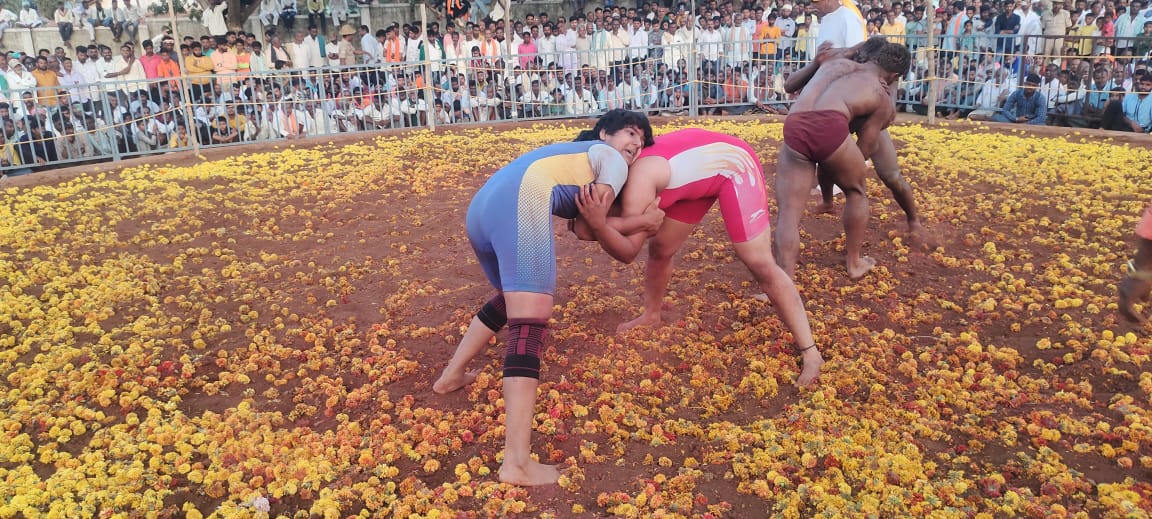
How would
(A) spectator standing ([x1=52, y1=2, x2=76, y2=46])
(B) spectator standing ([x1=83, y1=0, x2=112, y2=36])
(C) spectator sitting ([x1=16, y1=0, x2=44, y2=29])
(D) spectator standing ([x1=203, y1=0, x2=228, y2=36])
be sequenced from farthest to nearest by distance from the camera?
(B) spectator standing ([x1=83, y1=0, x2=112, y2=36]) → (C) spectator sitting ([x1=16, y1=0, x2=44, y2=29]) → (A) spectator standing ([x1=52, y1=2, x2=76, y2=46]) → (D) spectator standing ([x1=203, y1=0, x2=228, y2=36])

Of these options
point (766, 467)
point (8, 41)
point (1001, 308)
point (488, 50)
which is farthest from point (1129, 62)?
point (8, 41)

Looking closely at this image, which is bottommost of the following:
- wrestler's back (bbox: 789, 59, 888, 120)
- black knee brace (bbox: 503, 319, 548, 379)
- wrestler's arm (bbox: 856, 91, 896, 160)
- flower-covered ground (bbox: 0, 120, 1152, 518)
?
flower-covered ground (bbox: 0, 120, 1152, 518)

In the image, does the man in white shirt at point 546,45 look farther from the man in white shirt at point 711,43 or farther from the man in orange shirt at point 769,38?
the man in orange shirt at point 769,38

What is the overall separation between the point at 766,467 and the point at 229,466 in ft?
7.74

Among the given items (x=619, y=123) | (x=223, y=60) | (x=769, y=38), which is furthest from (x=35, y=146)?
(x=769, y=38)

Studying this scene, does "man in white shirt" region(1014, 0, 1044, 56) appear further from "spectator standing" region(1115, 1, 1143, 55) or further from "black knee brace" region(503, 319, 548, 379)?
"black knee brace" region(503, 319, 548, 379)

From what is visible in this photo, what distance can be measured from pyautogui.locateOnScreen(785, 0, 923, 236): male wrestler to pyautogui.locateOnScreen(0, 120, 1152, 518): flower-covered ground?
12.8 inches

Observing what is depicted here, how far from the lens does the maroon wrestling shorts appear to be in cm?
507

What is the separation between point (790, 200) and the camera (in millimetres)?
5176

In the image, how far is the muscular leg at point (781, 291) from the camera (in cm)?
416

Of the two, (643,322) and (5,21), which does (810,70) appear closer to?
(643,322)

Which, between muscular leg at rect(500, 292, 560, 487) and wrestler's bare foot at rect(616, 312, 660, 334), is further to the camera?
wrestler's bare foot at rect(616, 312, 660, 334)

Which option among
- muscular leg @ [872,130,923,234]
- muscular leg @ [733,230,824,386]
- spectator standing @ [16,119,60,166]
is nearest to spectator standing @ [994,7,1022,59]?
muscular leg @ [872,130,923,234]

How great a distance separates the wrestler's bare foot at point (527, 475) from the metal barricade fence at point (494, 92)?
9553 mm
